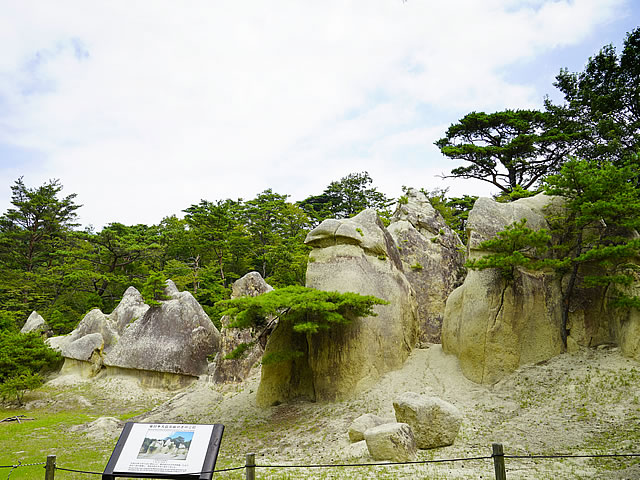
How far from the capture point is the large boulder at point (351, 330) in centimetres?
1481

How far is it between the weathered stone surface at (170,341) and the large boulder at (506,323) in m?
12.3

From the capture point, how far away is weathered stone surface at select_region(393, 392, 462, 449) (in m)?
9.54

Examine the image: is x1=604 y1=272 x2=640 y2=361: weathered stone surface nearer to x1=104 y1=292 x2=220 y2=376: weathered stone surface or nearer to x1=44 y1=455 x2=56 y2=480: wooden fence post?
x1=44 y1=455 x2=56 y2=480: wooden fence post

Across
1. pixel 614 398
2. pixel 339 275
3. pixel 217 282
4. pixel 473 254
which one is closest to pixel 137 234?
pixel 217 282

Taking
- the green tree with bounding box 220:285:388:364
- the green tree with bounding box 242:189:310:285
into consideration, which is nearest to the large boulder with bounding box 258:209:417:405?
the green tree with bounding box 220:285:388:364

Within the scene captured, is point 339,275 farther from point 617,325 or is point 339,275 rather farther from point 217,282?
point 217,282

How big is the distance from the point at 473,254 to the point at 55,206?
31.3m

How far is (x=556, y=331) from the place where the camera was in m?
13.9

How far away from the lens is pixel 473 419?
37.3 feet

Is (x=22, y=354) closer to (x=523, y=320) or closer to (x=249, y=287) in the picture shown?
(x=249, y=287)

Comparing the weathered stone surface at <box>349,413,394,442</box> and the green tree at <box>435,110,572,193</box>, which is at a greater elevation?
the green tree at <box>435,110,572,193</box>

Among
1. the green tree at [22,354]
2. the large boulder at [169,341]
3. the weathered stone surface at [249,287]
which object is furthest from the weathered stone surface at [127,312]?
the weathered stone surface at [249,287]

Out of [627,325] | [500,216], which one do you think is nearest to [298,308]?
[500,216]

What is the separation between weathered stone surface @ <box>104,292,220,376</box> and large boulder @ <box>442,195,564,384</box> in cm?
1231
